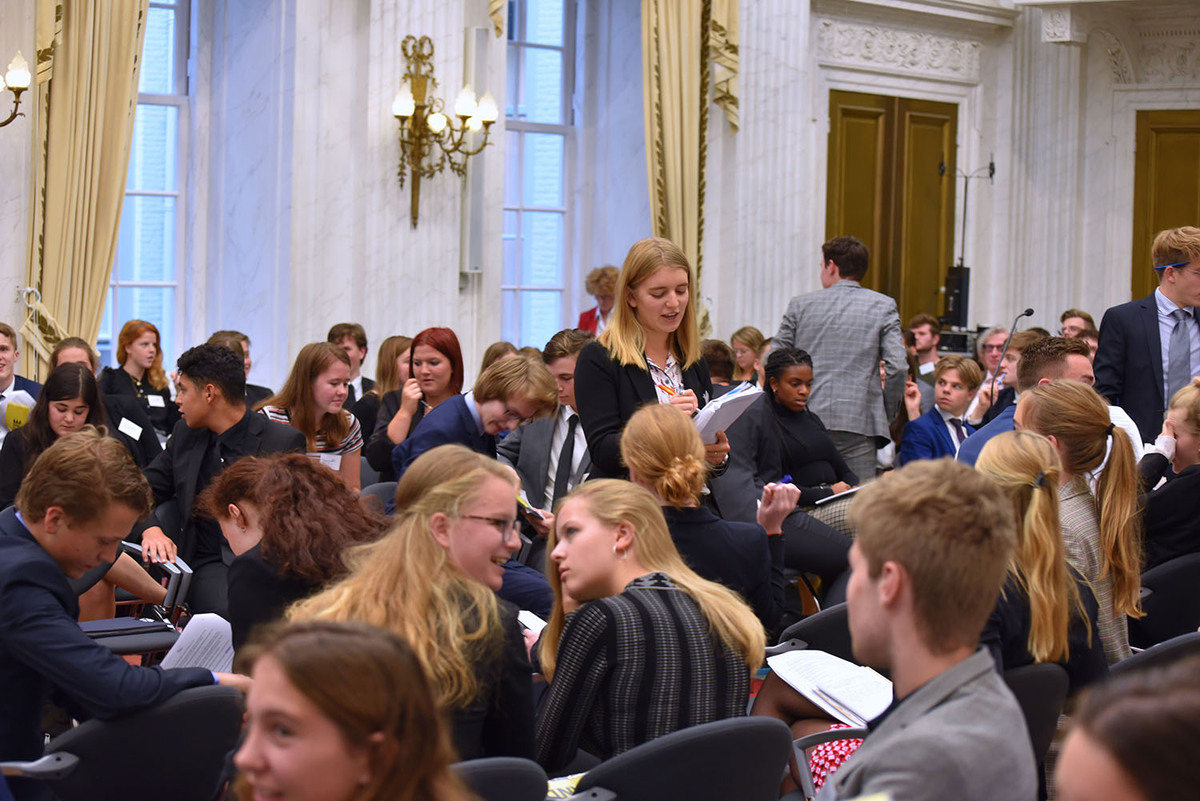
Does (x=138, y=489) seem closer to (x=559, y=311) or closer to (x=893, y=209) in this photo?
(x=559, y=311)

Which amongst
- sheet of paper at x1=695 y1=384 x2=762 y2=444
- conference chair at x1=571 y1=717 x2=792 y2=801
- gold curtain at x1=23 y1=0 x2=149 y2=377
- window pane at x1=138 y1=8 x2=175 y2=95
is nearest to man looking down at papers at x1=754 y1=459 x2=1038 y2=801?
conference chair at x1=571 y1=717 x2=792 y2=801

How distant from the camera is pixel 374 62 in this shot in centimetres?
835

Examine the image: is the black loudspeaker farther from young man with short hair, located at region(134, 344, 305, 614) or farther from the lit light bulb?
young man with short hair, located at region(134, 344, 305, 614)

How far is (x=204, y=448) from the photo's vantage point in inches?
183

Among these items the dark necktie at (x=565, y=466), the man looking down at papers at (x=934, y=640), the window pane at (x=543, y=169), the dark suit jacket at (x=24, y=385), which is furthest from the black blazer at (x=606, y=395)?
the window pane at (x=543, y=169)

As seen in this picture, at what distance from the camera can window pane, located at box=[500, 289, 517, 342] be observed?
32.8 feet

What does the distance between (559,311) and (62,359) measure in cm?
467

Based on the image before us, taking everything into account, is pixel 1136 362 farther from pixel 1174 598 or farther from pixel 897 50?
pixel 897 50

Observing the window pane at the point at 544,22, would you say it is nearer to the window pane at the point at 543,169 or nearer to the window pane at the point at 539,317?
the window pane at the point at 543,169

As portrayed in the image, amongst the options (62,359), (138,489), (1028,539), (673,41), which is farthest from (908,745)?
(673,41)

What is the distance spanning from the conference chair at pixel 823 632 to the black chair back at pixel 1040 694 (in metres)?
0.74

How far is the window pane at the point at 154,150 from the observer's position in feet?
28.8

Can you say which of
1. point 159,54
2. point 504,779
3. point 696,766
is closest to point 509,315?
point 159,54

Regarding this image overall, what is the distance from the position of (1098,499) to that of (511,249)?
708 cm
